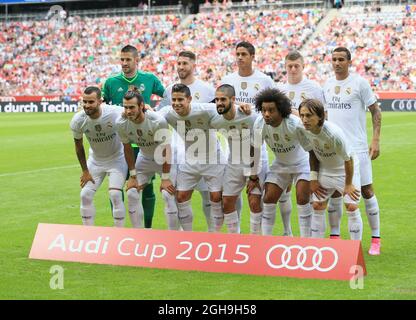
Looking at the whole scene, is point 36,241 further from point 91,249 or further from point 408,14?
point 408,14

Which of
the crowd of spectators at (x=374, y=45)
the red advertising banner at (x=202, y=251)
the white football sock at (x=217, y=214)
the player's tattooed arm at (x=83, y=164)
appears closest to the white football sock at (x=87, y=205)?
the player's tattooed arm at (x=83, y=164)

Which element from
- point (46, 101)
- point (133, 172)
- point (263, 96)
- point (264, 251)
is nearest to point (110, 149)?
point (133, 172)

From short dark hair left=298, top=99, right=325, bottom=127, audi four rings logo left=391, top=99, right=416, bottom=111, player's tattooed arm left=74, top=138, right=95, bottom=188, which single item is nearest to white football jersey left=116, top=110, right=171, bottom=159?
player's tattooed arm left=74, top=138, right=95, bottom=188

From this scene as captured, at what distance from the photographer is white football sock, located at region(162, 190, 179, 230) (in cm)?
935

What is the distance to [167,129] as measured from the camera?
29.8 feet

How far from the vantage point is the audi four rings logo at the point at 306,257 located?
7273mm

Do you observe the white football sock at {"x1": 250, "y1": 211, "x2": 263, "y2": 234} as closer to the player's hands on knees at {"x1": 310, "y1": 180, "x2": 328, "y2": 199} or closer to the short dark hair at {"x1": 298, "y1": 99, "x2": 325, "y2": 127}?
the player's hands on knees at {"x1": 310, "y1": 180, "x2": 328, "y2": 199}

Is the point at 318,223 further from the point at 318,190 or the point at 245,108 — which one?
the point at 245,108

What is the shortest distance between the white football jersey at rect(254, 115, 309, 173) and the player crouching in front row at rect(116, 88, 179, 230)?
1.19 metres

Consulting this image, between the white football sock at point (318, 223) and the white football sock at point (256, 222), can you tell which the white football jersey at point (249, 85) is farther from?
the white football sock at point (318, 223)

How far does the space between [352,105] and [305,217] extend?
1.39 metres

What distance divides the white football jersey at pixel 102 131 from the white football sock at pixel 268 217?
2.00 metres

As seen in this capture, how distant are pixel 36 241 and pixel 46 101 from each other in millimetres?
38165

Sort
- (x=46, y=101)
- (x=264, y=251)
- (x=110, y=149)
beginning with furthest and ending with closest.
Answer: (x=46, y=101), (x=110, y=149), (x=264, y=251)
